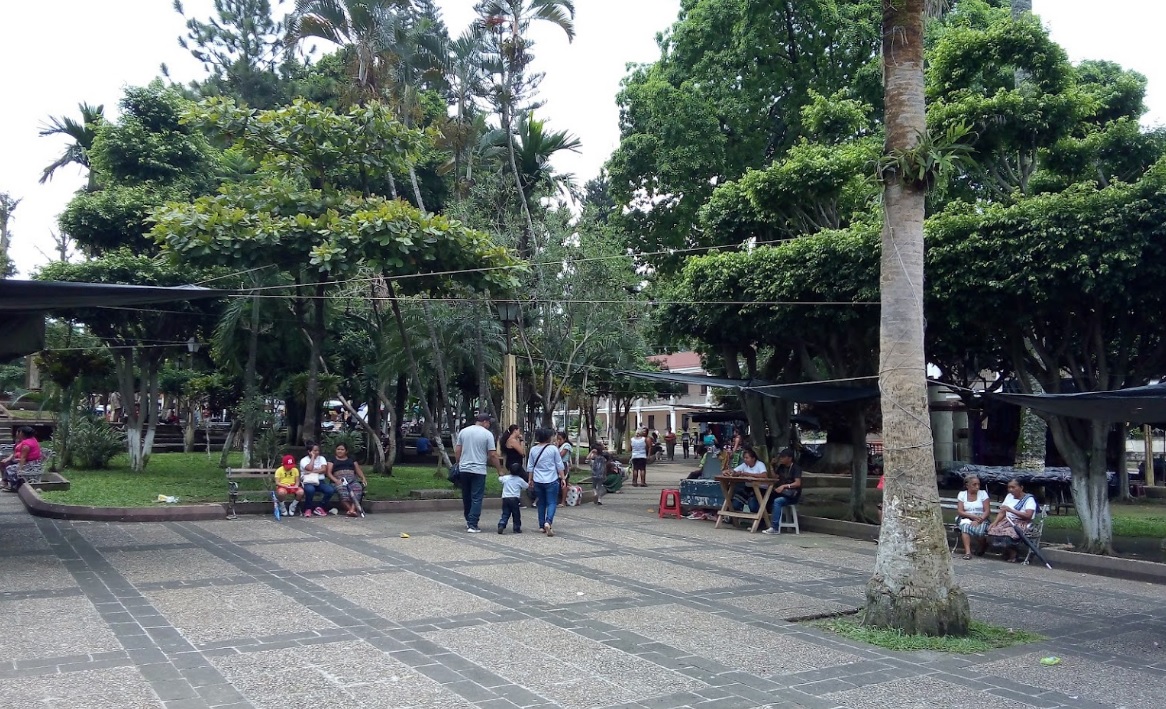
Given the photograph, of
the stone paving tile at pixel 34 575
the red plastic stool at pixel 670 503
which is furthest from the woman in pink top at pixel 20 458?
the red plastic stool at pixel 670 503

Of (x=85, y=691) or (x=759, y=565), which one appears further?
(x=759, y=565)

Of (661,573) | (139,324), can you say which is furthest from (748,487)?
(139,324)

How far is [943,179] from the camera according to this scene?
7.51 m

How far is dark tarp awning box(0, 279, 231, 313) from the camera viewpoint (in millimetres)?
8758

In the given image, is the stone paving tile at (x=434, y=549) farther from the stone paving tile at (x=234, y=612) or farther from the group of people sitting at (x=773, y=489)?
the group of people sitting at (x=773, y=489)

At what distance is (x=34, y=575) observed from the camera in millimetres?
8812

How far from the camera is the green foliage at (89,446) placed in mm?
20844

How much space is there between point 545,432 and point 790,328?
4.54 meters

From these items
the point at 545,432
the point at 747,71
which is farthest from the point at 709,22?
the point at 545,432

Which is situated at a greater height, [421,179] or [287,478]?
[421,179]

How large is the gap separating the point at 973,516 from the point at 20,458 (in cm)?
1618

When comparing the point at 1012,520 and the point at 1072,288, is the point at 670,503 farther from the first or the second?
the point at 1072,288

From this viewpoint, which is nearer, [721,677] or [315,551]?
[721,677]

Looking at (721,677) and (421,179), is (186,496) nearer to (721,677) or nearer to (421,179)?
(721,677)
